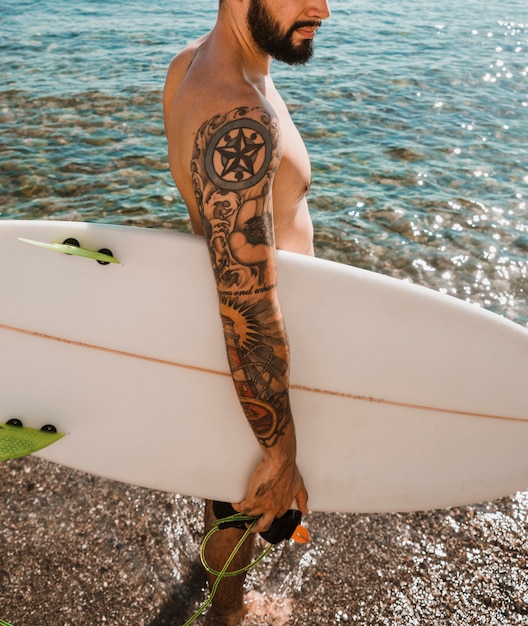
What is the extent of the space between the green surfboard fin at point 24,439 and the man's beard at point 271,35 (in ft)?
4.58

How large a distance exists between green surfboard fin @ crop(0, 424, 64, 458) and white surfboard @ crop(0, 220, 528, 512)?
3cm

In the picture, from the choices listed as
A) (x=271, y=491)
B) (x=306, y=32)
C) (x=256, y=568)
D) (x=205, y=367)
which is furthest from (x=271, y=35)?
(x=256, y=568)

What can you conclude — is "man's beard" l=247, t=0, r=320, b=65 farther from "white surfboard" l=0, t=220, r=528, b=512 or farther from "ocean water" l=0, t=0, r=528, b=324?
"ocean water" l=0, t=0, r=528, b=324

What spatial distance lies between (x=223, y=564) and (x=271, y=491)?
1.34 feet

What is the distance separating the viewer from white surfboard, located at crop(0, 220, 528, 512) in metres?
2.06

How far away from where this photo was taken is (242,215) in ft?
4.66

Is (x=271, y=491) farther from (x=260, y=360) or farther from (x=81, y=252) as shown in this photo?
(x=81, y=252)

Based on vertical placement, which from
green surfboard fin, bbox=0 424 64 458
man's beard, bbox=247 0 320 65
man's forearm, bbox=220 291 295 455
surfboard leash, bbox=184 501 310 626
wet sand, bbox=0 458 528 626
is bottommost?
wet sand, bbox=0 458 528 626

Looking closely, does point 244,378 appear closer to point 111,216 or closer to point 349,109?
point 111,216

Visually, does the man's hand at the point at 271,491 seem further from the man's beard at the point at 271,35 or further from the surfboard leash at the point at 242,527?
the man's beard at the point at 271,35

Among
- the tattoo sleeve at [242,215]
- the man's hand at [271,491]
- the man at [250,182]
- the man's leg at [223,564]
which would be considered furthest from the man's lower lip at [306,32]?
the man's leg at [223,564]

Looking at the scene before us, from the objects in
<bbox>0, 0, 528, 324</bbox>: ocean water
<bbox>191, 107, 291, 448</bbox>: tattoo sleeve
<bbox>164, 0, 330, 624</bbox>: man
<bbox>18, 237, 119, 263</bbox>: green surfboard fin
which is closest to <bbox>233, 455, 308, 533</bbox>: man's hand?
<bbox>164, 0, 330, 624</bbox>: man

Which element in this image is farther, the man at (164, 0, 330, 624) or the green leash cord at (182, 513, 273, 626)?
the green leash cord at (182, 513, 273, 626)

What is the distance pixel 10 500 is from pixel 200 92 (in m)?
1.89
